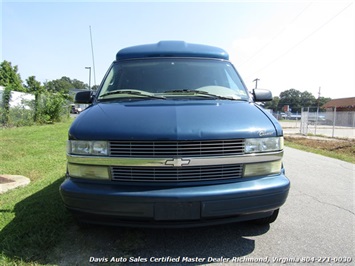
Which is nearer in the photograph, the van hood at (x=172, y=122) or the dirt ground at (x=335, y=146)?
the van hood at (x=172, y=122)

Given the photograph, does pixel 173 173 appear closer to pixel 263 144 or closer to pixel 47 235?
pixel 263 144

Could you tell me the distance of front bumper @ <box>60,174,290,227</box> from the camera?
233 cm

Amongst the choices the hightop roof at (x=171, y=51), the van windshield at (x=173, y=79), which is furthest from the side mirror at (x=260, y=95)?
the hightop roof at (x=171, y=51)

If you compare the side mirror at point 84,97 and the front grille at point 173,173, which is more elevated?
the side mirror at point 84,97

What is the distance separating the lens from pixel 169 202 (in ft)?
7.60

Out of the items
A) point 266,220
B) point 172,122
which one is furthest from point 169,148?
point 266,220

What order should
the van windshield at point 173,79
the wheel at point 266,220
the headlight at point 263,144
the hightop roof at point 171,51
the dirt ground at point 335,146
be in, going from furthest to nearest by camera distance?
the dirt ground at point 335,146 → the hightop roof at point 171,51 → the van windshield at point 173,79 → the wheel at point 266,220 → the headlight at point 263,144

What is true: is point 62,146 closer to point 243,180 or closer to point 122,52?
point 122,52

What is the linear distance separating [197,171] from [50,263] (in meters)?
1.51

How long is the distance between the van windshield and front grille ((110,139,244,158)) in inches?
37.4

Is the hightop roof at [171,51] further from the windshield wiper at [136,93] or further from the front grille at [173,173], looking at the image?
the front grille at [173,173]

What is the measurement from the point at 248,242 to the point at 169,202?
1139 mm

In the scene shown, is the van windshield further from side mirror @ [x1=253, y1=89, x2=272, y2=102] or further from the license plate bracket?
the license plate bracket

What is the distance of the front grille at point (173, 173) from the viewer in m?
2.43
